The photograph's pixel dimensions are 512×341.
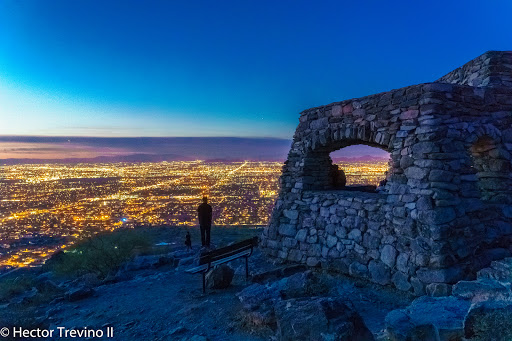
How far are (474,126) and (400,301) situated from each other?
3260mm

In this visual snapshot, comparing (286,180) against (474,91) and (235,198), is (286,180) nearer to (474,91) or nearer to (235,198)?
(474,91)

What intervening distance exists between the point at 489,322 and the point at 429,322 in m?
0.47

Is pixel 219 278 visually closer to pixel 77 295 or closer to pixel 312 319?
pixel 77 295

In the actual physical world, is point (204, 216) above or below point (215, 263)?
above

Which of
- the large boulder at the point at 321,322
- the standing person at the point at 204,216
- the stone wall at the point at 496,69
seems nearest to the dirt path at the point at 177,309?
the large boulder at the point at 321,322

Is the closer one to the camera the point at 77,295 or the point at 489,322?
the point at 489,322

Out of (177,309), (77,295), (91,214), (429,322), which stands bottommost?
(91,214)

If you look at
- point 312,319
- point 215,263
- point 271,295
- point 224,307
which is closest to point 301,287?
point 271,295

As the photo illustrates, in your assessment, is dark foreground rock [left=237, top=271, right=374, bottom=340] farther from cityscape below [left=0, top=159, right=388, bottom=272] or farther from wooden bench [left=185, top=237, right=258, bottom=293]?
cityscape below [left=0, top=159, right=388, bottom=272]

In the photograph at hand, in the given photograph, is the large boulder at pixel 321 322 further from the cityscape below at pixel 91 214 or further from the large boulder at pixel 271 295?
the cityscape below at pixel 91 214

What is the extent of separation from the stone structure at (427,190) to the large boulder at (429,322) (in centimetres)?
A: 170

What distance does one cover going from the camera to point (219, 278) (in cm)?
605

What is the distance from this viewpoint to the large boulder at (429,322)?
283 centimetres

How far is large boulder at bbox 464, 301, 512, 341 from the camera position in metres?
2.61
